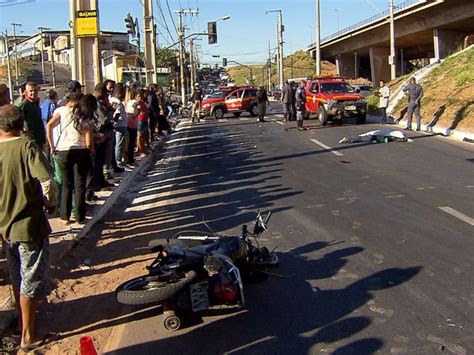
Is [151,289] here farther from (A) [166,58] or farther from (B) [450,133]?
(A) [166,58]

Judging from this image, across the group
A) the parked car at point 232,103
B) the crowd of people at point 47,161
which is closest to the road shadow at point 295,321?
the crowd of people at point 47,161

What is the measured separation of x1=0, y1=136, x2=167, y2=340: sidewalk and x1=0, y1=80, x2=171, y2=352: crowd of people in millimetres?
142

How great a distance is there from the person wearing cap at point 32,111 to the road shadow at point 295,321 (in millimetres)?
4862

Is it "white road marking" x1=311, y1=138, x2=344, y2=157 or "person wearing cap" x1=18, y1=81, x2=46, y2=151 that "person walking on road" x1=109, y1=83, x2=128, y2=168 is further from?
"white road marking" x1=311, y1=138, x2=344, y2=157

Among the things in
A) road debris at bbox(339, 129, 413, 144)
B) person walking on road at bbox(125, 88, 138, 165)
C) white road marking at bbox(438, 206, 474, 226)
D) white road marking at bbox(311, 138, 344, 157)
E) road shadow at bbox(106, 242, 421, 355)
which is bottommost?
road shadow at bbox(106, 242, 421, 355)

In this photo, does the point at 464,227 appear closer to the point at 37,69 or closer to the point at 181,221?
the point at 181,221

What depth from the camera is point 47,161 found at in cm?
453

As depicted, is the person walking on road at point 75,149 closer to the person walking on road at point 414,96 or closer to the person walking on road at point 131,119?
the person walking on road at point 131,119

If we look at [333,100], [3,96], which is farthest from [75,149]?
[333,100]

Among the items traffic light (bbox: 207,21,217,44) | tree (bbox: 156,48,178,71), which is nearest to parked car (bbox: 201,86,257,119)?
traffic light (bbox: 207,21,217,44)

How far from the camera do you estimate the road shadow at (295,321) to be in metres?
4.27

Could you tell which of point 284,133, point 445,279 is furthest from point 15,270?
point 284,133

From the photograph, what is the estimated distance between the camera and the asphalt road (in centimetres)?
440

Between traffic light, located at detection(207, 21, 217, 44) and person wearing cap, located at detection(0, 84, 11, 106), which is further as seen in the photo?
traffic light, located at detection(207, 21, 217, 44)
